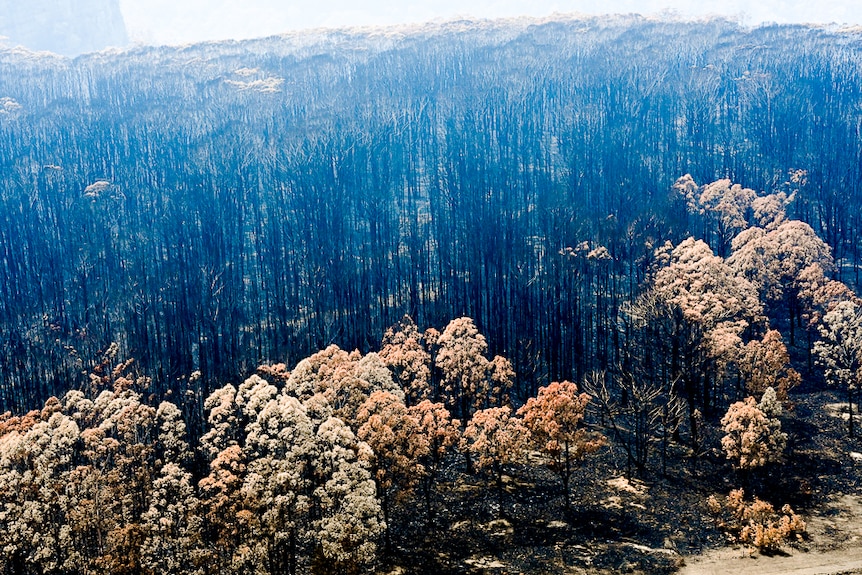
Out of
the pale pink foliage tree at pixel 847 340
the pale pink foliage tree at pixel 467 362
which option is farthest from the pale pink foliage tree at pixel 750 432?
the pale pink foliage tree at pixel 467 362

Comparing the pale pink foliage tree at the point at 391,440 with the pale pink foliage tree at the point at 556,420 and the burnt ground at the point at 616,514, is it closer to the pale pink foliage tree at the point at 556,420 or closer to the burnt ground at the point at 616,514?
the burnt ground at the point at 616,514

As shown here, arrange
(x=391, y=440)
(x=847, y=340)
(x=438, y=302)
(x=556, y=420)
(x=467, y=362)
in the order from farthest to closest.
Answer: (x=438, y=302) → (x=847, y=340) → (x=467, y=362) → (x=556, y=420) → (x=391, y=440)

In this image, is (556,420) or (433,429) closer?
(433,429)

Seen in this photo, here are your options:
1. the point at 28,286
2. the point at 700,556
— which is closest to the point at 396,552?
the point at 700,556

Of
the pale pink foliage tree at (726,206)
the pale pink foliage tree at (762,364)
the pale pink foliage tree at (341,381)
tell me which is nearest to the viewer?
the pale pink foliage tree at (341,381)

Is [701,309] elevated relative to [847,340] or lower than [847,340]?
elevated

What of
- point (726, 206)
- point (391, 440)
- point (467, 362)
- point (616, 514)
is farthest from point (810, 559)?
point (726, 206)

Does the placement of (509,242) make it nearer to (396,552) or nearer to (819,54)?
(396,552)

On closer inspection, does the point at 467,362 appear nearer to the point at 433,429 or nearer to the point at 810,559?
the point at 433,429
